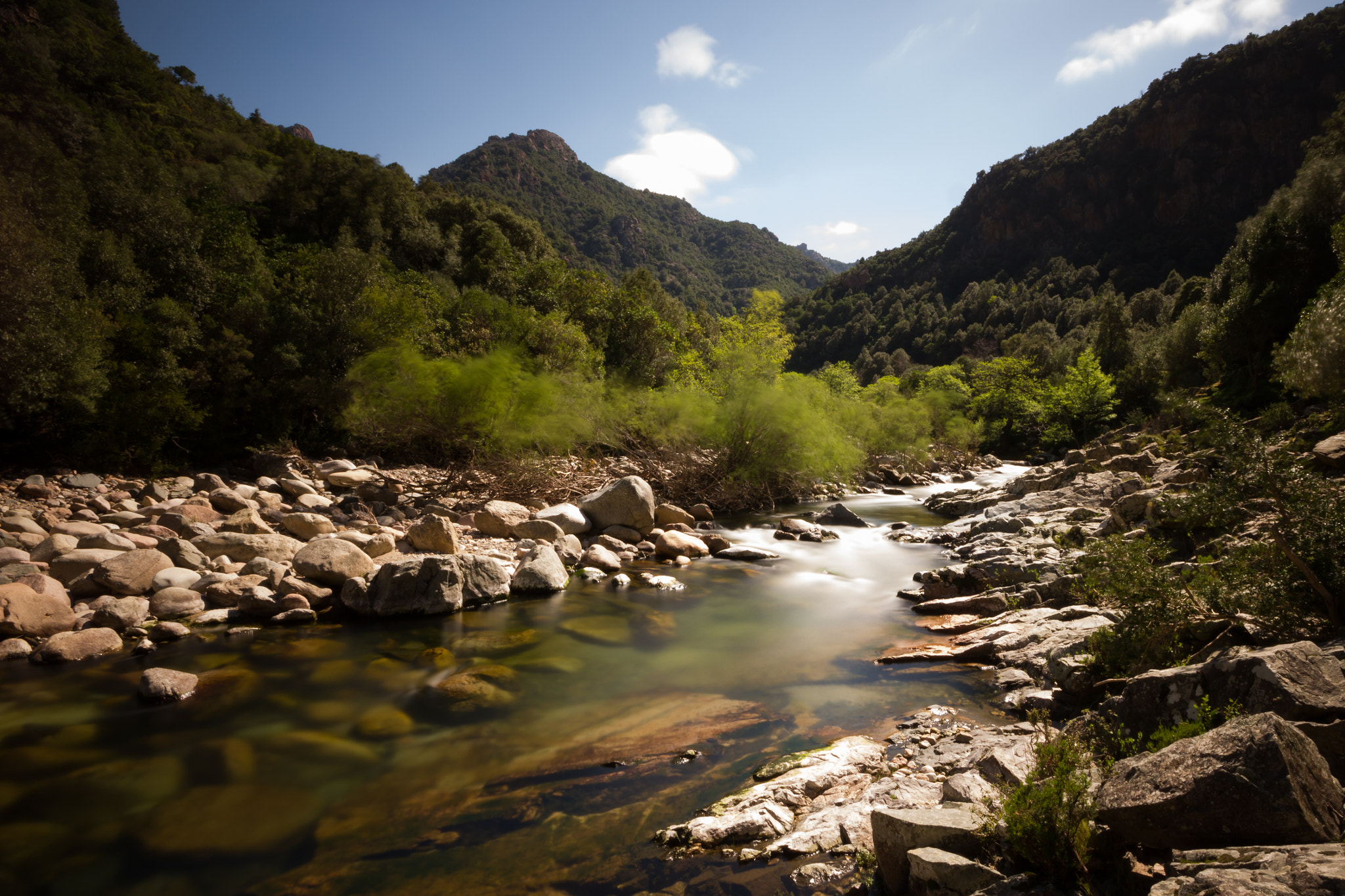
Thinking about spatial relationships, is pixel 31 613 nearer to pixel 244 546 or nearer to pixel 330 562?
pixel 244 546

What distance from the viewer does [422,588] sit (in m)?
11.1

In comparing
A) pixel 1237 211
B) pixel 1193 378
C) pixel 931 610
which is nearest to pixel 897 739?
pixel 931 610

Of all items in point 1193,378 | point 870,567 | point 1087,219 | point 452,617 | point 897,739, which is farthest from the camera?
point 1087,219

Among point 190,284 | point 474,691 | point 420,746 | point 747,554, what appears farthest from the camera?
point 190,284

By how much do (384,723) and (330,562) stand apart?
517cm

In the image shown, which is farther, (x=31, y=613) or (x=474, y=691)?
(x=31, y=613)

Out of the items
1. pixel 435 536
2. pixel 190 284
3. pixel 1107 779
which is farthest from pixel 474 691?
pixel 190 284

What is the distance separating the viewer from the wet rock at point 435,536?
44.5 feet

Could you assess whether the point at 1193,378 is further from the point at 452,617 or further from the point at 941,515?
the point at 452,617

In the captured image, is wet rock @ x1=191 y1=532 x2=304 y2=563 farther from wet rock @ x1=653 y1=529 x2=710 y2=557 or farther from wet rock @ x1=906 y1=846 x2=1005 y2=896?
wet rock @ x1=906 y1=846 x2=1005 y2=896

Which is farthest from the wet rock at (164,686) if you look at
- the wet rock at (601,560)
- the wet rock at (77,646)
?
the wet rock at (601,560)

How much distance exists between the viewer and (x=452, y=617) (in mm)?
11156

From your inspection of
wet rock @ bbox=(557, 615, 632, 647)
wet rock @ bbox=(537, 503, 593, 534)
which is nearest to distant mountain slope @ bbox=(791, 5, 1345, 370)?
wet rock @ bbox=(537, 503, 593, 534)

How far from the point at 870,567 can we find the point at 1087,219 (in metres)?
126
